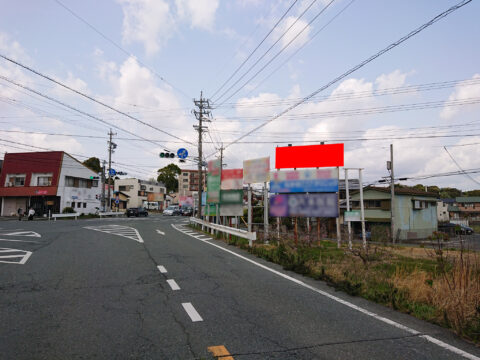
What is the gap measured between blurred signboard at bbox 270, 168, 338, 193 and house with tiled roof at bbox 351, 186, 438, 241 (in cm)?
2159

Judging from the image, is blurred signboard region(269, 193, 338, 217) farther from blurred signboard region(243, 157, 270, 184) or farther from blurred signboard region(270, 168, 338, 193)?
blurred signboard region(243, 157, 270, 184)

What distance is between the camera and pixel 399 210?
110 feet

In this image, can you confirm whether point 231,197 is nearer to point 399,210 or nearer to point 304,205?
point 304,205

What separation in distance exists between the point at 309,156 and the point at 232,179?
545cm

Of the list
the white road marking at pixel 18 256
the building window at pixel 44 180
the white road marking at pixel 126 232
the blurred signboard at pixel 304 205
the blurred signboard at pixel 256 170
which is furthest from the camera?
the building window at pixel 44 180

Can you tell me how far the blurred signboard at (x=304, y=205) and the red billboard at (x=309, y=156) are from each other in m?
1.41

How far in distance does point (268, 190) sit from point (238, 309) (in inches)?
394

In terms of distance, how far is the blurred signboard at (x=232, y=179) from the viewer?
689 inches

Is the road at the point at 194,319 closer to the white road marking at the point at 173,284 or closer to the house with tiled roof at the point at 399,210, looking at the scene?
the white road marking at the point at 173,284

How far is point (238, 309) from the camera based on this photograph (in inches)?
197

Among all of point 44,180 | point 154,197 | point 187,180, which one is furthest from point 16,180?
point 187,180

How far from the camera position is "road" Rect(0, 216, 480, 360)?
3.55 meters

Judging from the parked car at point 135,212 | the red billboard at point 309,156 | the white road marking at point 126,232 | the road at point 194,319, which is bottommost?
the road at point 194,319

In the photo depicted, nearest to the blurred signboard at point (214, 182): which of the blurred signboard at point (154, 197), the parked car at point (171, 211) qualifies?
the parked car at point (171, 211)
